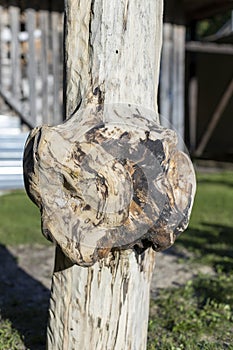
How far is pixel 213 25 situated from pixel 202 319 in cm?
2034

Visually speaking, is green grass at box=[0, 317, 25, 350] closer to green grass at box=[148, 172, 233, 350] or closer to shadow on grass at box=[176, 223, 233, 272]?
green grass at box=[148, 172, 233, 350]

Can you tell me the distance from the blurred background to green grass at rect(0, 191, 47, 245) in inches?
0.5

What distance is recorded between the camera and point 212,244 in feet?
21.2

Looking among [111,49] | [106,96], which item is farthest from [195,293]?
[111,49]

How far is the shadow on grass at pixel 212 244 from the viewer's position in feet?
19.0

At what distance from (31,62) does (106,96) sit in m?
6.74

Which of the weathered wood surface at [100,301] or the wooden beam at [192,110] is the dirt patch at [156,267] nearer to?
the weathered wood surface at [100,301]

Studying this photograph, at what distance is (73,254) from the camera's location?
2670mm

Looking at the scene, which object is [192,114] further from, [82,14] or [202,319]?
[82,14]

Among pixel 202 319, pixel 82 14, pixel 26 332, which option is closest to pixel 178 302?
pixel 202 319

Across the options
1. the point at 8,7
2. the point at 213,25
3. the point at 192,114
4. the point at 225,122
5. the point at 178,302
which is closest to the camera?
the point at 178,302

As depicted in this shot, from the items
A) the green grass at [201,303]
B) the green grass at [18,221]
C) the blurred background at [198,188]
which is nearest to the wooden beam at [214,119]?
the blurred background at [198,188]

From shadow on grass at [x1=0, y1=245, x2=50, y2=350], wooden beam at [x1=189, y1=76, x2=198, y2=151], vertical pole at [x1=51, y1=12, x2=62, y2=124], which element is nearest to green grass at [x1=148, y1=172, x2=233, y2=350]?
shadow on grass at [x1=0, y1=245, x2=50, y2=350]

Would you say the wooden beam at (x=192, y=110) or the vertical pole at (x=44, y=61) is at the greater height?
the vertical pole at (x=44, y=61)
